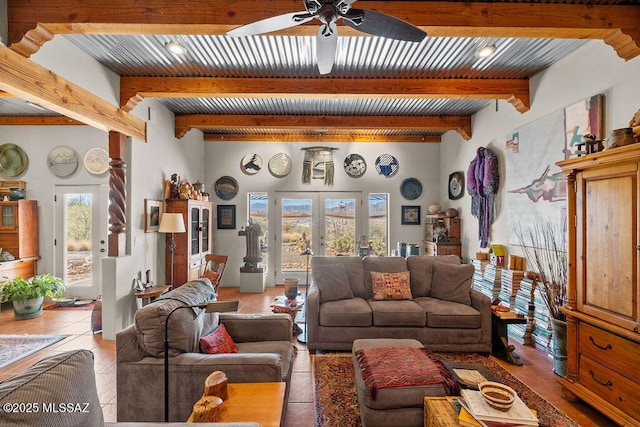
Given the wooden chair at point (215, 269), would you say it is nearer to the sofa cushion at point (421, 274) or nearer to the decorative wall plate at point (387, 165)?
the sofa cushion at point (421, 274)

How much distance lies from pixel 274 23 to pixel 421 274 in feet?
10.0

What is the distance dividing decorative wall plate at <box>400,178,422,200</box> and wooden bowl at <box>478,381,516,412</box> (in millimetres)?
5306

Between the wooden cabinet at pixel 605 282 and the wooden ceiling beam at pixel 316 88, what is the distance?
1.78m

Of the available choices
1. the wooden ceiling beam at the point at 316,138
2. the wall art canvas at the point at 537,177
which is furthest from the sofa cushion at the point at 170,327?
the wooden ceiling beam at the point at 316,138

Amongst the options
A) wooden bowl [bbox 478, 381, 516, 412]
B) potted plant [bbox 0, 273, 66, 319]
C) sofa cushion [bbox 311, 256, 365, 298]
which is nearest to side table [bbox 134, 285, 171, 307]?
potted plant [bbox 0, 273, 66, 319]

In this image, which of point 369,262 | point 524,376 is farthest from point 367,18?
point 524,376

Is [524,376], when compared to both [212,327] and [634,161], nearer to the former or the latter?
[634,161]

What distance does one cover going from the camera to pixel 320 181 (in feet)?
22.2

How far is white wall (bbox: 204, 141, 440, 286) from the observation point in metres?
6.71

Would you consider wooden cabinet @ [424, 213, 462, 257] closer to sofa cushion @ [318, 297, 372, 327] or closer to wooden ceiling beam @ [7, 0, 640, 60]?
sofa cushion @ [318, 297, 372, 327]

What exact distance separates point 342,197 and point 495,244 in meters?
3.10

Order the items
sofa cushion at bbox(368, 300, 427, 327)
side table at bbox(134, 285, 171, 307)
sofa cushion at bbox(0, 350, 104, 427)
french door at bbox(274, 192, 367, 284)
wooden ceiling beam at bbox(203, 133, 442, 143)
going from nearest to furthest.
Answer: sofa cushion at bbox(0, 350, 104, 427) < sofa cushion at bbox(368, 300, 427, 327) < side table at bbox(134, 285, 171, 307) < wooden ceiling beam at bbox(203, 133, 442, 143) < french door at bbox(274, 192, 367, 284)

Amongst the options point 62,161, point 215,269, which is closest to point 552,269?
point 215,269

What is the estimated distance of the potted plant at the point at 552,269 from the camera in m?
2.88
